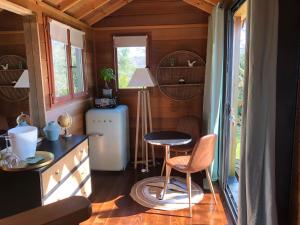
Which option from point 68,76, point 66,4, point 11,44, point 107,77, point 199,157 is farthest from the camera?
point 107,77

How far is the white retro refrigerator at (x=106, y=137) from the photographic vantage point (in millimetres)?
3521

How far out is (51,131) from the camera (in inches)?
94.7

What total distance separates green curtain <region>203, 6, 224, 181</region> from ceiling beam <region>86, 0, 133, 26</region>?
1334mm

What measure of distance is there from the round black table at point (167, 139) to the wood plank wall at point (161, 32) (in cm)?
80

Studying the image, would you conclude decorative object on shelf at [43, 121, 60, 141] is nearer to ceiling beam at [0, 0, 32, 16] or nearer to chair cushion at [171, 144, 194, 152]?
ceiling beam at [0, 0, 32, 16]

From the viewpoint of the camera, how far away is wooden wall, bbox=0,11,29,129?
2146 millimetres

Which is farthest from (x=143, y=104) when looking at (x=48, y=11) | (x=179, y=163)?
(x=48, y=11)

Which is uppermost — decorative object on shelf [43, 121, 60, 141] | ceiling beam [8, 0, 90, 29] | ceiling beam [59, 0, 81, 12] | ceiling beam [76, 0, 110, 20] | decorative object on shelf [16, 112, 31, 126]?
ceiling beam [76, 0, 110, 20]

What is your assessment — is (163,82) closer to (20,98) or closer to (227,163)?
(227,163)

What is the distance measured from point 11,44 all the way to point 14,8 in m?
0.29

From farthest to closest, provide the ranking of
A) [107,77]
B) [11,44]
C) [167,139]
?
[107,77] → [167,139] → [11,44]

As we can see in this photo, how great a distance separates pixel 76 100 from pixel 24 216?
2.76 metres

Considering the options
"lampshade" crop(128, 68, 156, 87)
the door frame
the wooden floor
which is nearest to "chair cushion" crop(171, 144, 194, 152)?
the door frame

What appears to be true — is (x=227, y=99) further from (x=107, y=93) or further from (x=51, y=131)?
(x=51, y=131)
